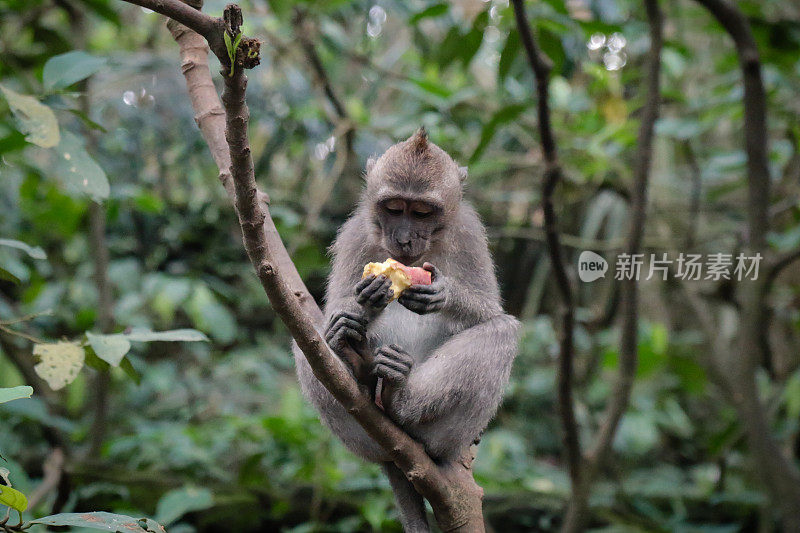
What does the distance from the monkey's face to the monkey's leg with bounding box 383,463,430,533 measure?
3.48 ft

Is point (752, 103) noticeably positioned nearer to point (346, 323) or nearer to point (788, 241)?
point (788, 241)

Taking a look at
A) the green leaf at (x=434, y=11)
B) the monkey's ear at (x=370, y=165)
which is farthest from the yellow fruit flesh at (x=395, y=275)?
the green leaf at (x=434, y=11)

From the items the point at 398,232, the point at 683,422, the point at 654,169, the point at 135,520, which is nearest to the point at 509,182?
the point at 654,169

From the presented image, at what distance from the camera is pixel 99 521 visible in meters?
1.92

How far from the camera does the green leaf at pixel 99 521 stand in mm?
1808

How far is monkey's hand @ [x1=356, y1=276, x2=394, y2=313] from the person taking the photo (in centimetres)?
293

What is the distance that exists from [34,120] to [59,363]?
35.1 inches

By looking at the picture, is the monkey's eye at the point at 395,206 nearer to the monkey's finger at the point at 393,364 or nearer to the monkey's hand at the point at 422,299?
the monkey's hand at the point at 422,299

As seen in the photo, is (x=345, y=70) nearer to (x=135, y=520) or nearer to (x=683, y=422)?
(x=683, y=422)

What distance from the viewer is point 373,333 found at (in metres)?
3.66

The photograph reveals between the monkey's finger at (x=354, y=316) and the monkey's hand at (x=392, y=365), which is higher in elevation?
the monkey's finger at (x=354, y=316)

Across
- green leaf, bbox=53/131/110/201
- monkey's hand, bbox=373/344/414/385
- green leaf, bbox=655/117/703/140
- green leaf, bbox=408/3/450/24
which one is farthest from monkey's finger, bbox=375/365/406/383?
green leaf, bbox=655/117/703/140

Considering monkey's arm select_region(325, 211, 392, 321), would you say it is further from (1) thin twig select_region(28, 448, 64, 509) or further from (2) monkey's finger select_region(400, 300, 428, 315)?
(1) thin twig select_region(28, 448, 64, 509)

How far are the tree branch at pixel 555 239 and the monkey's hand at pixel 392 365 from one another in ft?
5.54
